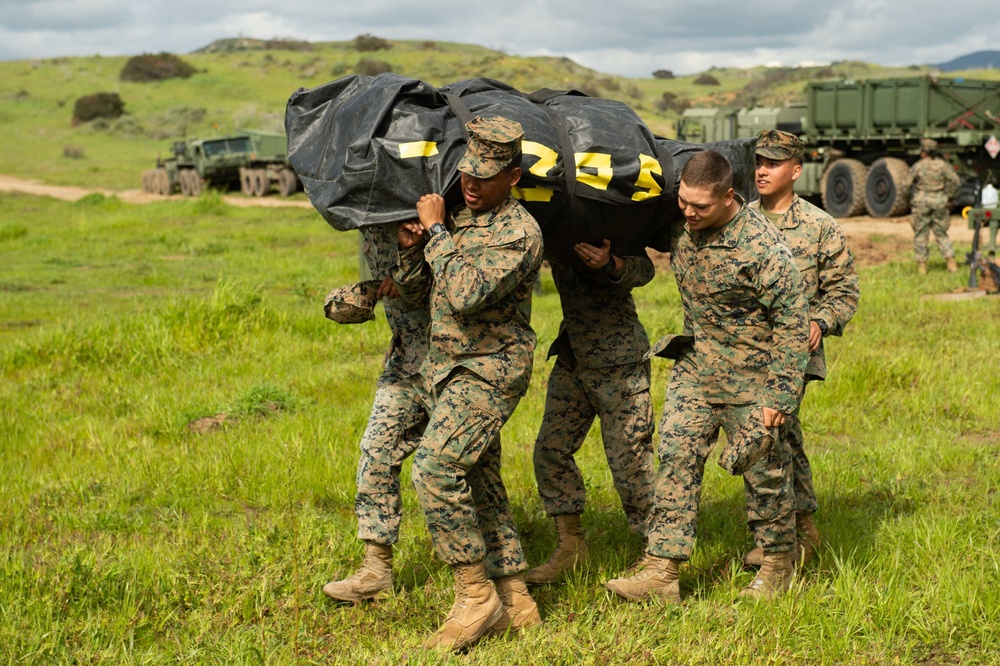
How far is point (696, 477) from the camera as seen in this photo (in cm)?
438

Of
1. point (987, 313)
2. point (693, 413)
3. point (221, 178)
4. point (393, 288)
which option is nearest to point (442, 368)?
point (393, 288)

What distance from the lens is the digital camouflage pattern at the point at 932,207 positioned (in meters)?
14.0

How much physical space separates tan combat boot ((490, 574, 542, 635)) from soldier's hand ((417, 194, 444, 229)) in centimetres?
137

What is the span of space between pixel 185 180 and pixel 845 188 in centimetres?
2258

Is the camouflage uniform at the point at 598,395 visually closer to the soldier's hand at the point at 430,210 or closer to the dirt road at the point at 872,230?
the soldier's hand at the point at 430,210

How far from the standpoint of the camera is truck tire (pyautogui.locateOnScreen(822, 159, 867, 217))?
72.9 ft

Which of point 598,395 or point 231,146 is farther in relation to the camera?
point 231,146

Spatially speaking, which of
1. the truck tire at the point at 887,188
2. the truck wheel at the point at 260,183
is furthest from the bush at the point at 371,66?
the truck tire at the point at 887,188

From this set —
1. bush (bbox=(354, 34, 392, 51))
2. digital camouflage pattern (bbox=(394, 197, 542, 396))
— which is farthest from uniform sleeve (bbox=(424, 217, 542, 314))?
bush (bbox=(354, 34, 392, 51))

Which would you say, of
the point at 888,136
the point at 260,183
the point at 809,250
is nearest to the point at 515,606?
the point at 809,250

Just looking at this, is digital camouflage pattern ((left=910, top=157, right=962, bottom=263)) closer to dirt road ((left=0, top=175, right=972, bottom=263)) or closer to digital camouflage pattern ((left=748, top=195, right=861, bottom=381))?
dirt road ((left=0, top=175, right=972, bottom=263))

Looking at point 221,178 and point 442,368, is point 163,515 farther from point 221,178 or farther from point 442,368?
point 221,178

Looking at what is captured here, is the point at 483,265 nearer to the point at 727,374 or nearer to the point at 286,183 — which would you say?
the point at 727,374

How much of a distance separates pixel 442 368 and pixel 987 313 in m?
8.11
